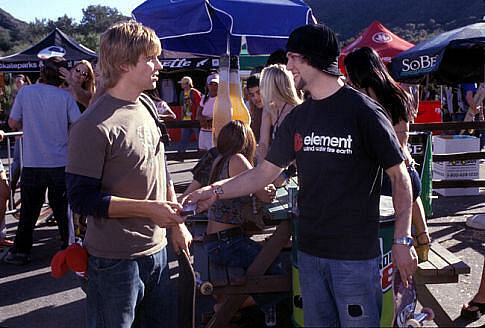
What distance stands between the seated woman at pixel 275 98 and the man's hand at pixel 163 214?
2.26 metres

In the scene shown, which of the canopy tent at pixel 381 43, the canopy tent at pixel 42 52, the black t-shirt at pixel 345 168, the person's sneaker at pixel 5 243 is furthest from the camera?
the canopy tent at pixel 381 43

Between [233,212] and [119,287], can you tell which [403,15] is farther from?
[119,287]

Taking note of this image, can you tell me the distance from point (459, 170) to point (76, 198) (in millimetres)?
7896

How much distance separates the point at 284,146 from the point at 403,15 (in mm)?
83479

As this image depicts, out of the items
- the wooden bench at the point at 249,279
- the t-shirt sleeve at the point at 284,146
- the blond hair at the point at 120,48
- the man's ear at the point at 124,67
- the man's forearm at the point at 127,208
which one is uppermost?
the blond hair at the point at 120,48

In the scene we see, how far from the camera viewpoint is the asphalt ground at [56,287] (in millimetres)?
4340

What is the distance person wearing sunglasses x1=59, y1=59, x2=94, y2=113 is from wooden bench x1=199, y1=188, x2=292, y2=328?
293cm

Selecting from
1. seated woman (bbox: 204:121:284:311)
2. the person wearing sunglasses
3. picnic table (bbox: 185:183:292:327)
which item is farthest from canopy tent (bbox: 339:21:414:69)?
picnic table (bbox: 185:183:292:327)

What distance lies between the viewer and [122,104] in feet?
7.52

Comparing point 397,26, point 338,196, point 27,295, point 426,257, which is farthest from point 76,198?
point 397,26

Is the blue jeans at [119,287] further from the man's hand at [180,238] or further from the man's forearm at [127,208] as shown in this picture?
the man's forearm at [127,208]

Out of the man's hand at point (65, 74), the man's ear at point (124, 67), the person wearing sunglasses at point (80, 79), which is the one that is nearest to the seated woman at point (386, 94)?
the man's ear at point (124, 67)

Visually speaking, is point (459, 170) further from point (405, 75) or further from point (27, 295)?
point (27, 295)

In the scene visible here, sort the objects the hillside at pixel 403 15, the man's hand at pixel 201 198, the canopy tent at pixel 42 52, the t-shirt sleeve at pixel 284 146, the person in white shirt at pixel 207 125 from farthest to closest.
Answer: the hillside at pixel 403 15 → the canopy tent at pixel 42 52 → the person in white shirt at pixel 207 125 → the man's hand at pixel 201 198 → the t-shirt sleeve at pixel 284 146
